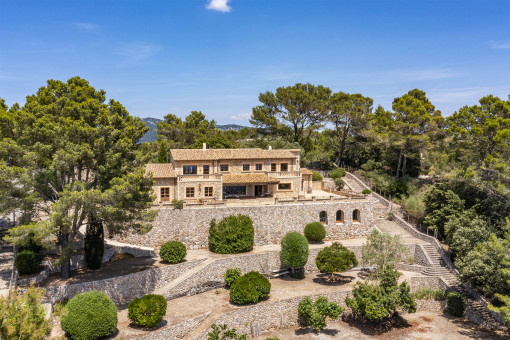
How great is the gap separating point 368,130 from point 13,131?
1735 inches

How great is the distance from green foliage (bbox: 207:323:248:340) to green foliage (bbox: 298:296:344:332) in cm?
507

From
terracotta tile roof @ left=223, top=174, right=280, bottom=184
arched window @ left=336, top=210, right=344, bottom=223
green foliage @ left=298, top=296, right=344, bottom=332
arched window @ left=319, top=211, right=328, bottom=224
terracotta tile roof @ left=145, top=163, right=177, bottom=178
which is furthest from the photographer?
terracotta tile roof @ left=223, top=174, right=280, bottom=184

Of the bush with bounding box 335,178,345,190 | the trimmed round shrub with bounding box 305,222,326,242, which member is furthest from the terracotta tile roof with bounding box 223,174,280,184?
the bush with bounding box 335,178,345,190

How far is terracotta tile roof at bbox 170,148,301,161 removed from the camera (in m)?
38.1

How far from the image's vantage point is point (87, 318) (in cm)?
2038

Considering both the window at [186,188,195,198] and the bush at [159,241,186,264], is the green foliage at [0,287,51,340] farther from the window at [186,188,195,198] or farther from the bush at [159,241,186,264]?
the window at [186,188,195,198]

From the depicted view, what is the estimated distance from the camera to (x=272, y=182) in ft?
129

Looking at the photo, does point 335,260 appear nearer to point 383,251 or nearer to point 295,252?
point 295,252

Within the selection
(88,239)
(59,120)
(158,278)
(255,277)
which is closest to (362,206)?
(255,277)

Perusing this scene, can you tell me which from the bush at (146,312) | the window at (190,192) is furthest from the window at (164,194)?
the bush at (146,312)

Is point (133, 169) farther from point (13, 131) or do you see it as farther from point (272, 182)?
point (272, 182)

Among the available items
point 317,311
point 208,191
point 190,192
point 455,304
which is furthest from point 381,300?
point 190,192

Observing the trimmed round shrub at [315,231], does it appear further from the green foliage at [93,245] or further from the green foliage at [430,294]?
the green foliage at [93,245]

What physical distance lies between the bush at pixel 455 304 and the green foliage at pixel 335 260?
25.6 ft
